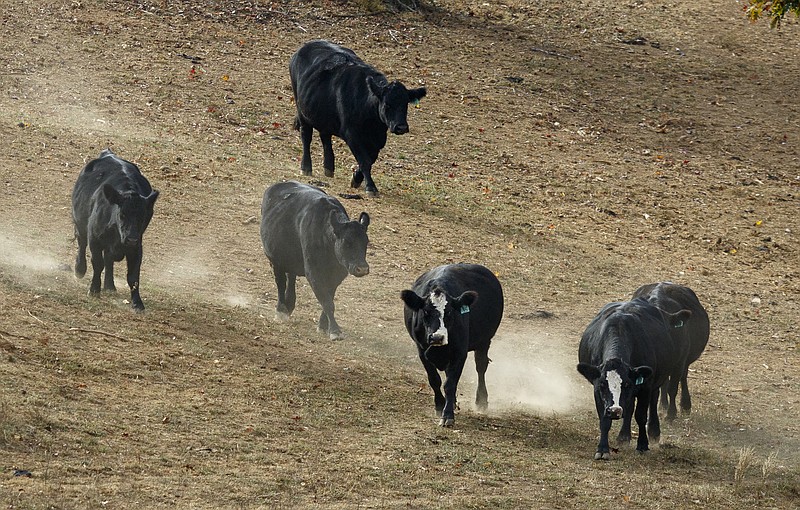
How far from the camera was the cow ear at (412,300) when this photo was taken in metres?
12.2

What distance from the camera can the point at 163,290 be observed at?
16.2 m

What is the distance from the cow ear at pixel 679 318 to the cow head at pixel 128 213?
652cm

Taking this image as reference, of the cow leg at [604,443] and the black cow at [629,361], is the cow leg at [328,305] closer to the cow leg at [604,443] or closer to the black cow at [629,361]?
the black cow at [629,361]

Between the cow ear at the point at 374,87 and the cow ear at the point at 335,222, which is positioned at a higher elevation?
the cow ear at the point at 335,222

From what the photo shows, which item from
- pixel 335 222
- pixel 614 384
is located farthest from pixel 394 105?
pixel 614 384

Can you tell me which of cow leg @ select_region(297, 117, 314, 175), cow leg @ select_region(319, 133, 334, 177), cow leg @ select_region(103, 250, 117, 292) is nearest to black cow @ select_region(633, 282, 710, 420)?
cow leg @ select_region(103, 250, 117, 292)

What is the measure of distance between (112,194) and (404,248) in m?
6.36

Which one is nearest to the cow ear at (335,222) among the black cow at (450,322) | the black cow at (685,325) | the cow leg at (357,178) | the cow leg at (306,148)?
the black cow at (450,322)

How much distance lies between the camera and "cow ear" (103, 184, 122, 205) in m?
14.5

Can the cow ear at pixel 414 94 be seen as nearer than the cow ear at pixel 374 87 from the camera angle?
→ No

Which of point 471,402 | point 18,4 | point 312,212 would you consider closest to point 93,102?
point 18,4

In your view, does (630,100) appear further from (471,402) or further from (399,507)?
(399,507)

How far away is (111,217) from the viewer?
14812 millimetres

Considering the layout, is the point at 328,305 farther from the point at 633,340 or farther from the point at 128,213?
the point at 633,340
